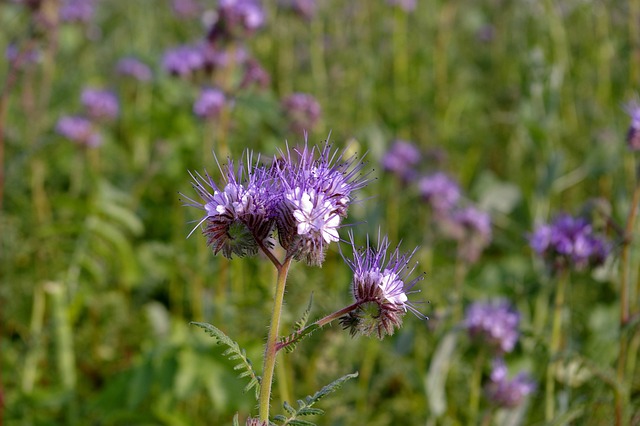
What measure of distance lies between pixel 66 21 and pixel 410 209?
95.7 inches

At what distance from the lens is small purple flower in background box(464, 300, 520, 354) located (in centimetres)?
262

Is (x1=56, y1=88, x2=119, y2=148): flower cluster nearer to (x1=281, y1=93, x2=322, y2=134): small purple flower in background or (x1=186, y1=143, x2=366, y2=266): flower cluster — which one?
(x1=281, y1=93, x2=322, y2=134): small purple flower in background

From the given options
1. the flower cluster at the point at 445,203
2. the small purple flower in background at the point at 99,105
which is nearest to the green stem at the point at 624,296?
the flower cluster at the point at 445,203

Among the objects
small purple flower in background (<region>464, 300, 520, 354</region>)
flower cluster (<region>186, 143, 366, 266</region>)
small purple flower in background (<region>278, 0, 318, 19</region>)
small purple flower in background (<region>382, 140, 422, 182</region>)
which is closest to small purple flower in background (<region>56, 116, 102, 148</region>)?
small purple flower in background (<region>278, 0, 318, 19</region>)

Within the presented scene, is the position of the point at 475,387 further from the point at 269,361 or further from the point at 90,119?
the point at 90,119

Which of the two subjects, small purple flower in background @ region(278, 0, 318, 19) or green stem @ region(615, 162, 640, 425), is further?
small purple flower in background @ region(278, 0, 318, 19)

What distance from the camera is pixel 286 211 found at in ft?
4.73

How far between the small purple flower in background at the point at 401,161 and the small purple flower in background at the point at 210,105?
95 cm

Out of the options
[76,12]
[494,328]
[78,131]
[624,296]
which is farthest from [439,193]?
[76,12]

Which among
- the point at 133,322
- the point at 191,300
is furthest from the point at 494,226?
the point at 133,322

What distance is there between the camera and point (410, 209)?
425cm

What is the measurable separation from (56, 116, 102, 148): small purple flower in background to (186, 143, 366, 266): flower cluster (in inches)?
107

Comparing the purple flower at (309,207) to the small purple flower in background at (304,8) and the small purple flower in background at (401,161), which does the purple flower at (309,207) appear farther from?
the small purple flower in background at (304,8)

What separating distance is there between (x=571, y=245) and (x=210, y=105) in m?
1.76
